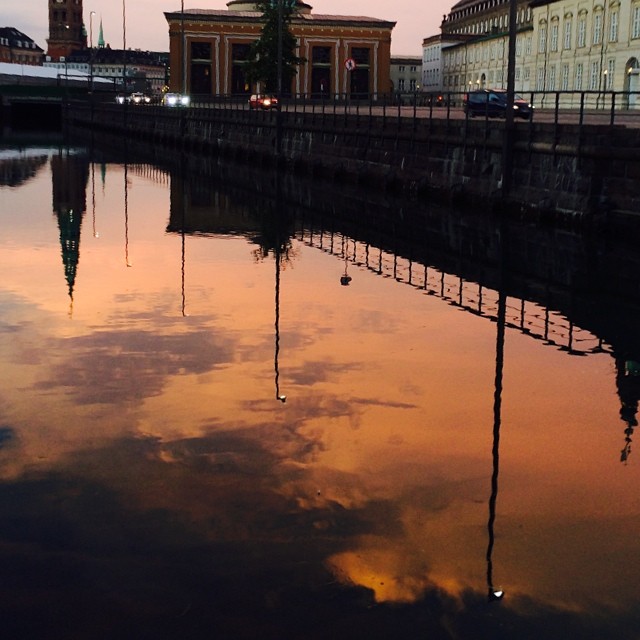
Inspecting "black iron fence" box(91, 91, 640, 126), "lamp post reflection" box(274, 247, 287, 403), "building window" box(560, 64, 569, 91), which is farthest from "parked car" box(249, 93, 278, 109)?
"lamp post reflection" box(274, 247, 287, 403)

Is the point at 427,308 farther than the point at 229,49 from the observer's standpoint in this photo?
No

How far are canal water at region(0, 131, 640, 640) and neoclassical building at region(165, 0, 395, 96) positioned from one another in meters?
129

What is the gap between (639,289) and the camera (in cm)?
1800

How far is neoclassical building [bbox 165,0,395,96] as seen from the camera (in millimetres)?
143750

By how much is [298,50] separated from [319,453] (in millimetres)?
143653

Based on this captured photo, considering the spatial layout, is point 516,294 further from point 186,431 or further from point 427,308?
point 186,431

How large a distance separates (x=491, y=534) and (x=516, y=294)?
431 inches

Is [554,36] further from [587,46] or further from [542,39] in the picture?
[587,46]

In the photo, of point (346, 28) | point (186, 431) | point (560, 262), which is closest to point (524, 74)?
point (346, 28)

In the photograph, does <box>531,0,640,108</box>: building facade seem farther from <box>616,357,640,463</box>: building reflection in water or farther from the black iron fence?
<box>616,357,640,463</box>: building reflection in water

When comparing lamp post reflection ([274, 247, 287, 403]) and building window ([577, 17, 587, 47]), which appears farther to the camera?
building window ([577, 17, 587, 47])

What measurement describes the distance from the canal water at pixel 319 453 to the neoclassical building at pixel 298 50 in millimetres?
128774

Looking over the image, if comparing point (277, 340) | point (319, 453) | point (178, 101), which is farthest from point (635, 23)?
point (319, 453)

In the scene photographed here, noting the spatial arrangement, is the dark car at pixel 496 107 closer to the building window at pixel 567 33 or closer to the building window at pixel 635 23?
the building window at pixel 635 23
